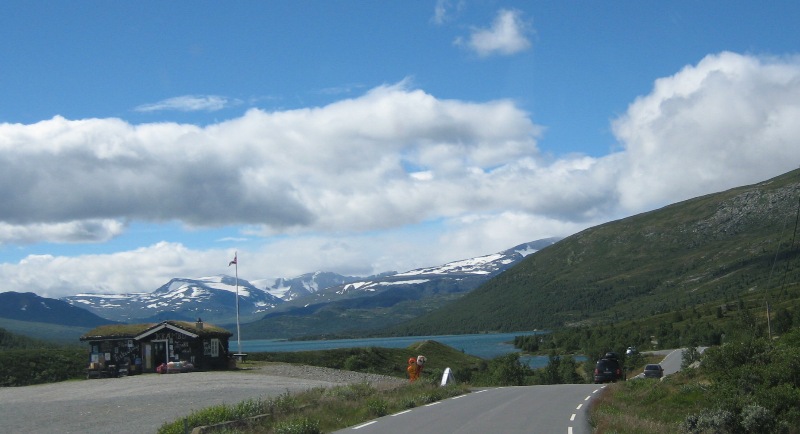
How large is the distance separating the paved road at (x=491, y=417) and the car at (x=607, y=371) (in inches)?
652

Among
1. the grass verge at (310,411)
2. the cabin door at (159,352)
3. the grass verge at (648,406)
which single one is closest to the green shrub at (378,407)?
the grass verge at (310,411)

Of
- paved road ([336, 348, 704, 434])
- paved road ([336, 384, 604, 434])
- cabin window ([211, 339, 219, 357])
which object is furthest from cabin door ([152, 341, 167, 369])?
paved road ([336, 384, 604, 434])

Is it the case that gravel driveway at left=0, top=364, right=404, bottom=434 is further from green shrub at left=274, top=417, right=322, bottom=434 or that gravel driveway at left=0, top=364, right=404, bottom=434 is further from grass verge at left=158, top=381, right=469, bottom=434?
green shrub at left=274, top=417, right=322, bottom=434

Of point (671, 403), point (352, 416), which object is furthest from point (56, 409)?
point (671, 403)

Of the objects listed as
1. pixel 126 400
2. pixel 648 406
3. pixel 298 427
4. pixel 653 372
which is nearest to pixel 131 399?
pixel 126 400

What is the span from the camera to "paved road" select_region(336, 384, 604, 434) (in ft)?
61.3

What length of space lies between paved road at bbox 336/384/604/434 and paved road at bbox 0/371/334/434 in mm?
6656

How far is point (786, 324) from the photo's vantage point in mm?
86812

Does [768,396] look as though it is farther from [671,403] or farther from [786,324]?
[786,324]

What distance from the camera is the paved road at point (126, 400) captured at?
24266 mm

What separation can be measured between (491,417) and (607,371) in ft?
84.7

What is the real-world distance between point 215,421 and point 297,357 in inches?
2550

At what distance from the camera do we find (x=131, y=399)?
108 ft

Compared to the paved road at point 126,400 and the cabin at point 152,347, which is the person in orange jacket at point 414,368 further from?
the cabin at point 152,347
